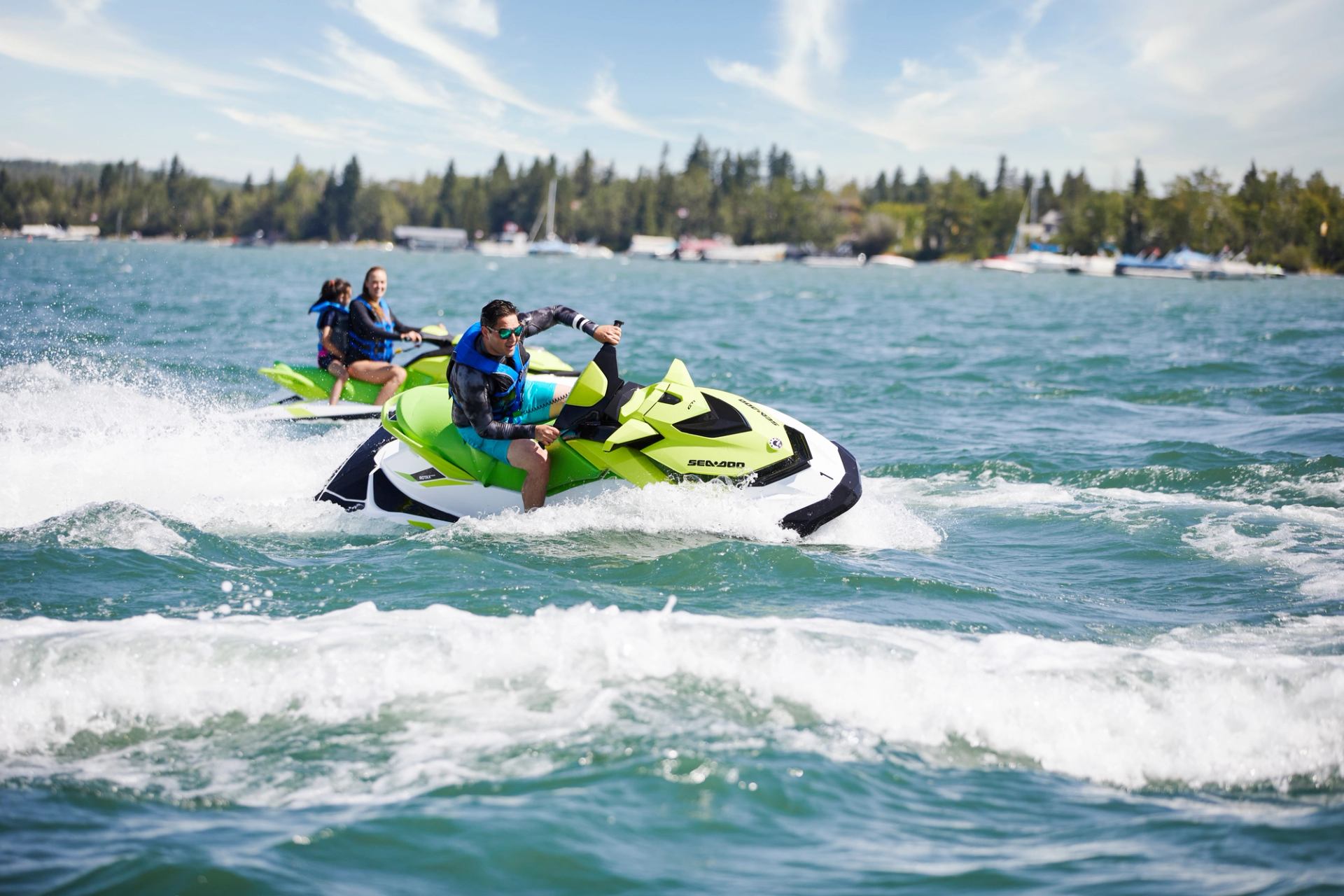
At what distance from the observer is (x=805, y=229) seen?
146125 millimetres

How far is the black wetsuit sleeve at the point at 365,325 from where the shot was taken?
10336 mm

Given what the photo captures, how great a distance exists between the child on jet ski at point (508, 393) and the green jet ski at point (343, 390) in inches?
133

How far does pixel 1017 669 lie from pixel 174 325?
19.3m

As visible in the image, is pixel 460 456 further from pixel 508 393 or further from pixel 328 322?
pixel 328 322

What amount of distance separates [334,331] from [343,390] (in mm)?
594

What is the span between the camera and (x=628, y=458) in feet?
20.9

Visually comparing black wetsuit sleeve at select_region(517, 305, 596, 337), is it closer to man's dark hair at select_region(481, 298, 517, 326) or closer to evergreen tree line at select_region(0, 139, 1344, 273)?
man's dark hair at select_region(481, 298, 517, 326)

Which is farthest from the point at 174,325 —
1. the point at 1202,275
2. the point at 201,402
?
the point at 1202,275

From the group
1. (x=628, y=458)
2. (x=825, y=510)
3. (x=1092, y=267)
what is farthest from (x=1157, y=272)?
(x=628, y=458)

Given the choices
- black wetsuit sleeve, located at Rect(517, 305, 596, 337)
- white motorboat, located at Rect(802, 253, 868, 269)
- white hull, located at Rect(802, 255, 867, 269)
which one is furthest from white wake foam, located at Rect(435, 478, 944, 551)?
white motorboat, located at Rect(802, 253, 868, 269)

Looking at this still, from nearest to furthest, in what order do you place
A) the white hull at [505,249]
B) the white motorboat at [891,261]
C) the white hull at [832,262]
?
the white hull at [832,262] → the white motorboat at [891,261] → the white hull at [505,249]

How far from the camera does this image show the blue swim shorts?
21.7 feet

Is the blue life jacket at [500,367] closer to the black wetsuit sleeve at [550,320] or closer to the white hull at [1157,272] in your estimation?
the black wetsuit sleeve at [550,320]

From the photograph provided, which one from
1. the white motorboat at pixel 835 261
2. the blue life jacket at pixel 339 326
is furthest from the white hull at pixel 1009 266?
the blue life jacket at pixel 339 326
